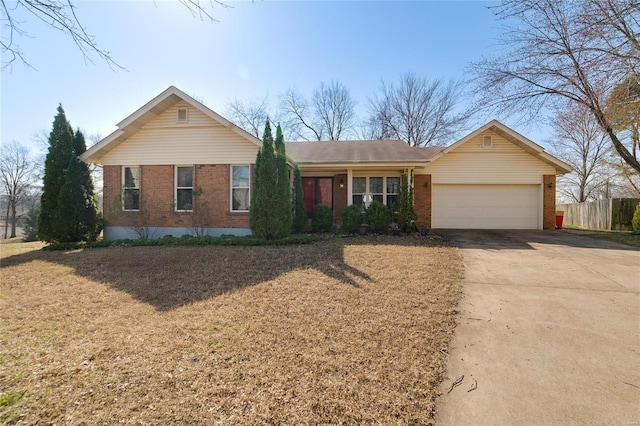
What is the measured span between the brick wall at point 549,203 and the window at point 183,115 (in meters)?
16.0

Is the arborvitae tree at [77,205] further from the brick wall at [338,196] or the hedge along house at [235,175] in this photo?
the brick wall at [338,196]

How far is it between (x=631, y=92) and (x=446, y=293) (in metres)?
8.03

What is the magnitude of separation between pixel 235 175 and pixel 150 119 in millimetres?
3961

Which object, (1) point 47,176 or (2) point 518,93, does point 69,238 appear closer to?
(1) point 47,176

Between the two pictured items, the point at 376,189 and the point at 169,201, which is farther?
the point at 376,189

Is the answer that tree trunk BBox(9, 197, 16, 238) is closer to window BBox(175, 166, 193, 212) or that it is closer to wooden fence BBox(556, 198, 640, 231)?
window BBox(175, 166, 193, 212)

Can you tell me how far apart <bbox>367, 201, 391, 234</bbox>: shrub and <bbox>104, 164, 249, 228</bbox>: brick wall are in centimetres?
481

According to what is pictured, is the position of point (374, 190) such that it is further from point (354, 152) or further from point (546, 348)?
point (546, 348)

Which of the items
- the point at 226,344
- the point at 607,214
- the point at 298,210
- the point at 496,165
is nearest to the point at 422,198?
the point at 496,165

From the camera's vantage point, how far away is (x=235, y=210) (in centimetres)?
1084

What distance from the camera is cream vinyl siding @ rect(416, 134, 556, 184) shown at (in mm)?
13172

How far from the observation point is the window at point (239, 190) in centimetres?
1081

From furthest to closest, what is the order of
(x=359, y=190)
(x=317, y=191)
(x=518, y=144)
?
(x=317, y=191) < (x=359, y=190) < (x=518, y=144)

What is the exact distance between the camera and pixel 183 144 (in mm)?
10828
